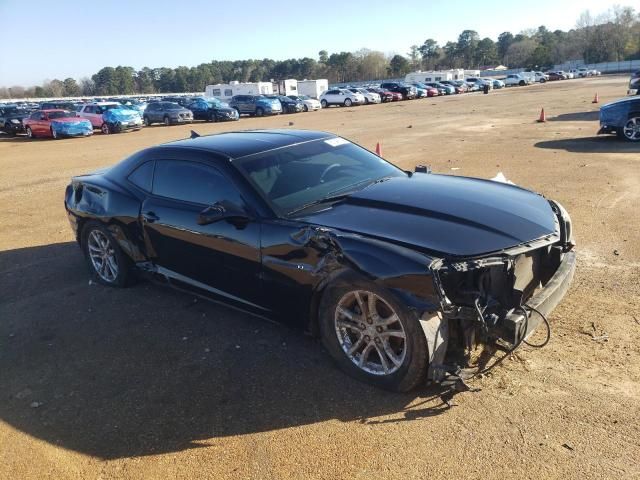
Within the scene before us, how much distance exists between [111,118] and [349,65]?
12339 centimetres

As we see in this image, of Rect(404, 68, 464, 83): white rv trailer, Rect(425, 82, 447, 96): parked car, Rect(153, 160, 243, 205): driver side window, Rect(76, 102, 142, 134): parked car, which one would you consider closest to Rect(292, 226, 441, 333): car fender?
Rect(153, 160, 243, 205): driver side window

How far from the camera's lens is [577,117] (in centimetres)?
1975

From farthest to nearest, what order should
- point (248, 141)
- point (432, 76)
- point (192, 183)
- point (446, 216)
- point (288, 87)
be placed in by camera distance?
point (432, 76) → point (288, 87) → point (248, 141) → point (192, 183) → point (446, 216)

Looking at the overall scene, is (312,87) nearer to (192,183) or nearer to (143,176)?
(143,176)

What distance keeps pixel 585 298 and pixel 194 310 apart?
3.46 m

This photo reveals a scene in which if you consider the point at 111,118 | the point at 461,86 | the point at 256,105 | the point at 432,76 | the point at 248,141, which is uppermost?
the point at 432,76

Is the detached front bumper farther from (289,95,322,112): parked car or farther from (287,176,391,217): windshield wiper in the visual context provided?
(289,95,322,112): parked car

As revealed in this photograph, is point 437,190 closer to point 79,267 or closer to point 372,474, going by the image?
point 372,474

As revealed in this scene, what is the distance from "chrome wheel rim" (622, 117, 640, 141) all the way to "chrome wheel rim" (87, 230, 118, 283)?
1255 centimetres

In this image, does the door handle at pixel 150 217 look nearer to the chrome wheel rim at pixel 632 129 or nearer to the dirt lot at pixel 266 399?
the dirt lot at pixel 266 399

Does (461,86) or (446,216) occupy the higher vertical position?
(461,86)

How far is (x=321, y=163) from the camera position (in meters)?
4.45

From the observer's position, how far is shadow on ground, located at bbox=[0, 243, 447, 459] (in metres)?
3.12

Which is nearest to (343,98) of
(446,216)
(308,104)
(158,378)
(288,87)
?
(308,104)
